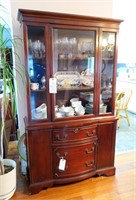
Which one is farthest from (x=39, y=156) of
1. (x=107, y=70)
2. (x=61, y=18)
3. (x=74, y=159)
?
(x=61, y=18)

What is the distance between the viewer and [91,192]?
1951 mm

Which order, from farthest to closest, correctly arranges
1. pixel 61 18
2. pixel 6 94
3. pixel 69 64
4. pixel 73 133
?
pixel 69 64, pixel 73 133, pixel 6 94, pixel 61 18

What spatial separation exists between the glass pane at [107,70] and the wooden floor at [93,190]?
34.6 inches

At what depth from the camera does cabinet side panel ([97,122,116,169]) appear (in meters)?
2.09

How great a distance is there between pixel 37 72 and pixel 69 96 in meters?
0.50

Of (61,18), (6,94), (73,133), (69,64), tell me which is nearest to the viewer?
(61,18)

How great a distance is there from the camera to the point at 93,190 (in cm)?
198

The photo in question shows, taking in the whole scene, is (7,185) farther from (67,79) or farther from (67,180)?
(67,79)

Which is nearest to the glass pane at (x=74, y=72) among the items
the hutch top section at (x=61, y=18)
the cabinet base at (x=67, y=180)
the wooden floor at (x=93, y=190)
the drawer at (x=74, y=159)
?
the hutch top section at (x=61, y=18)

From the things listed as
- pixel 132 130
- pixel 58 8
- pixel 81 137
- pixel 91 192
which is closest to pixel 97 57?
pixel 58 8

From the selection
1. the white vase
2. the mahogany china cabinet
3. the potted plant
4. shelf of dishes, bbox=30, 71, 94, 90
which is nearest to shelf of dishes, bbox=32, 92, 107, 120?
the mahogany china cabinet

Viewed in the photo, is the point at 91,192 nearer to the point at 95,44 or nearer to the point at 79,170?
the point at 79,170

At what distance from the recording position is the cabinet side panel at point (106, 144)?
2.09 m

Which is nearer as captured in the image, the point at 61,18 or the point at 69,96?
the point at 61,18
